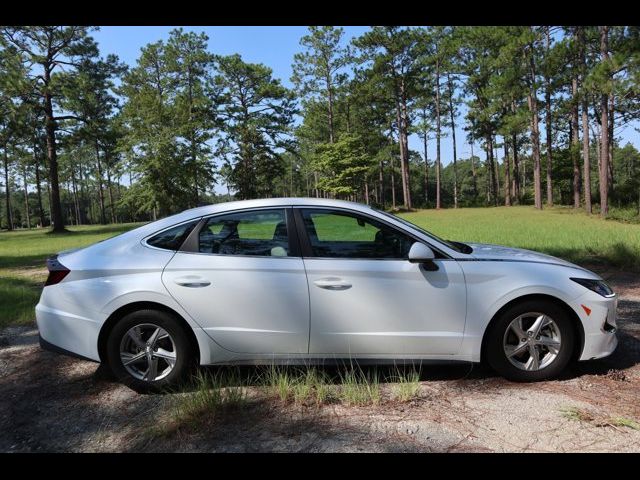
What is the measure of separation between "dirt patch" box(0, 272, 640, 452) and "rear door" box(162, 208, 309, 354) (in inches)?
18.8

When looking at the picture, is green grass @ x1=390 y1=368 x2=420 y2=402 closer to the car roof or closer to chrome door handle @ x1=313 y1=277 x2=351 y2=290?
chrome door handle @ x1=313 y1=277 x2=351 y2=290

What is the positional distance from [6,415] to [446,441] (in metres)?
3.24

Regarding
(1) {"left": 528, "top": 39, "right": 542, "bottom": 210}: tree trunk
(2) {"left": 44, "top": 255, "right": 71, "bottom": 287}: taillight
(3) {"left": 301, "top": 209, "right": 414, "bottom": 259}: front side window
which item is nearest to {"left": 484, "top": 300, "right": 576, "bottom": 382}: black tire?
(3) {"left": 301, "top": 209, "right": 414, "bottom": 259}: front side window

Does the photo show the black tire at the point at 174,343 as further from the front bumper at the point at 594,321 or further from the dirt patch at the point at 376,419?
the front bumper at the point at 594,321

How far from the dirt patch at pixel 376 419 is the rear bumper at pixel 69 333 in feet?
1.30

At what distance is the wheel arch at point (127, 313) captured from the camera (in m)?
3.72

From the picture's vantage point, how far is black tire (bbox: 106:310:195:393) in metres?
3.68

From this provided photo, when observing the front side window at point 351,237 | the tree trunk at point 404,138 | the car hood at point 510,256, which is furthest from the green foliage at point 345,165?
the front side window at point 351,237

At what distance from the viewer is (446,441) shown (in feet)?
9.57

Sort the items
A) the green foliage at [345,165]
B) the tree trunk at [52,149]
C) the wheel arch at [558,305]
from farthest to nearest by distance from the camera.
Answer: the green foliage at [345,165] → the tree trunk at [52,149] → the wheel arch at [558,305]

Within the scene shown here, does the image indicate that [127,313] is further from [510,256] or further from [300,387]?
[510,256]

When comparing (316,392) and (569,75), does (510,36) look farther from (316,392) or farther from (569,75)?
(316,392)
